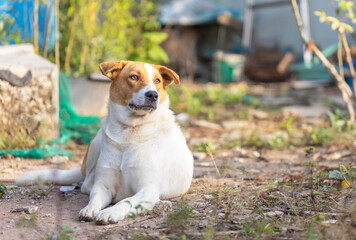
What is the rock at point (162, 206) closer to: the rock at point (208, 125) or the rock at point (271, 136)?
the rock at point (271, 136)

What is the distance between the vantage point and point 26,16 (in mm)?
6859

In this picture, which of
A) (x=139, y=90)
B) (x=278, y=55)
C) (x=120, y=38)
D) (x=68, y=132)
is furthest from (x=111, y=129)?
(x=278, y=55)

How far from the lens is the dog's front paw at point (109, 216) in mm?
2936

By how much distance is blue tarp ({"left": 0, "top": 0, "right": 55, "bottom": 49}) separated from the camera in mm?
6601

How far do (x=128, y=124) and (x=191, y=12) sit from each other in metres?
10.7

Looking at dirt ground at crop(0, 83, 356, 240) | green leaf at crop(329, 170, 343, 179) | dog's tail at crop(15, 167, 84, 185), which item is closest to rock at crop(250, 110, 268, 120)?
dirt ground at crop(0, 83, 356, 240)

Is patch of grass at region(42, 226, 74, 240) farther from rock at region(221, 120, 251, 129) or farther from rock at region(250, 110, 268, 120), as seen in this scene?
rock at region(250, 110, 268, 120)

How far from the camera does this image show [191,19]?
517 inches

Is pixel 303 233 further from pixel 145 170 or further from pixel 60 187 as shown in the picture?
pixel 60 187

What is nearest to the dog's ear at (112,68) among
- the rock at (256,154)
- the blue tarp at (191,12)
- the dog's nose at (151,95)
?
the dog's nose at (151,95)

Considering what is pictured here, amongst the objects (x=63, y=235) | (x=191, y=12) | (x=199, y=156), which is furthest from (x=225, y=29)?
(x=63, y=235)

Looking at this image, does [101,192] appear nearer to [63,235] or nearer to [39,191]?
[39,191]

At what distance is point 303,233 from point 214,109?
6032mm

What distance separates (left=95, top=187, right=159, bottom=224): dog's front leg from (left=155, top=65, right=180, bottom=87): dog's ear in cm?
89
